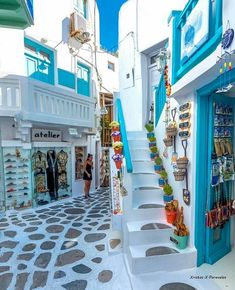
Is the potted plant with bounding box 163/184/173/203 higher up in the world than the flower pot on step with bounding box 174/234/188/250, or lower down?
higher up

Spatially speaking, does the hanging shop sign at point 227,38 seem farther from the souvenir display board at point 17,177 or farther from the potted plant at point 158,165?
the souvenir display board at point 17,177

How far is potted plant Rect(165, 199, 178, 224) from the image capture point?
13.4 ft

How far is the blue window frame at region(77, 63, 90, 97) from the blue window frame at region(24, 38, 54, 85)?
1587 mm

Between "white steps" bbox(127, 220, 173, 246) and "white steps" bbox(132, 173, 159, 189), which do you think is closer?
"white steps" bbox(127, 220, 173, 246)

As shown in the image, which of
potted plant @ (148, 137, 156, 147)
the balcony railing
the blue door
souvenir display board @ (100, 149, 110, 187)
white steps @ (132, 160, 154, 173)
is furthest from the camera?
souvenir display board @ (100, 149, 110, 187)

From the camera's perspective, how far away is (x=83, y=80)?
31.8 feet

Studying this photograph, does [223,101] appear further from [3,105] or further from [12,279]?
[3,105]

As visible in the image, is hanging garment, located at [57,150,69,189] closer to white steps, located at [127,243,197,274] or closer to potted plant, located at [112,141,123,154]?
potted plant, located at [112,141,123,154]

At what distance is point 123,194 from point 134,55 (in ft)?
17.5

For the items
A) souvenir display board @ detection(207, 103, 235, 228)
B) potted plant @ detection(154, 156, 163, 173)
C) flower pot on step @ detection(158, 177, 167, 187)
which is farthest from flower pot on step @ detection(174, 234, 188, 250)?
potted plant @ detection(154, 156, 163, 173)

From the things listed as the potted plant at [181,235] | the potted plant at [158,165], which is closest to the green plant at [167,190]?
the potted plant at [158,165]

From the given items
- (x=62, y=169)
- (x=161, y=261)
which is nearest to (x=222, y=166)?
(x=161, y=261)

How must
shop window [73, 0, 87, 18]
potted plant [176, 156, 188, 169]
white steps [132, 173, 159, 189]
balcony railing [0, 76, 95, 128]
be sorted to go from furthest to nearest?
1. shop window [73, 0, 87, 18]
2. balcony railing [0, 76, 95, 128]
3. white steps [132, 173, 159, 189]
4. potted plant [176, 156, 188, 169]

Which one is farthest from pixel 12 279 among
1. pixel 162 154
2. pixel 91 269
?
pixel 162 154
